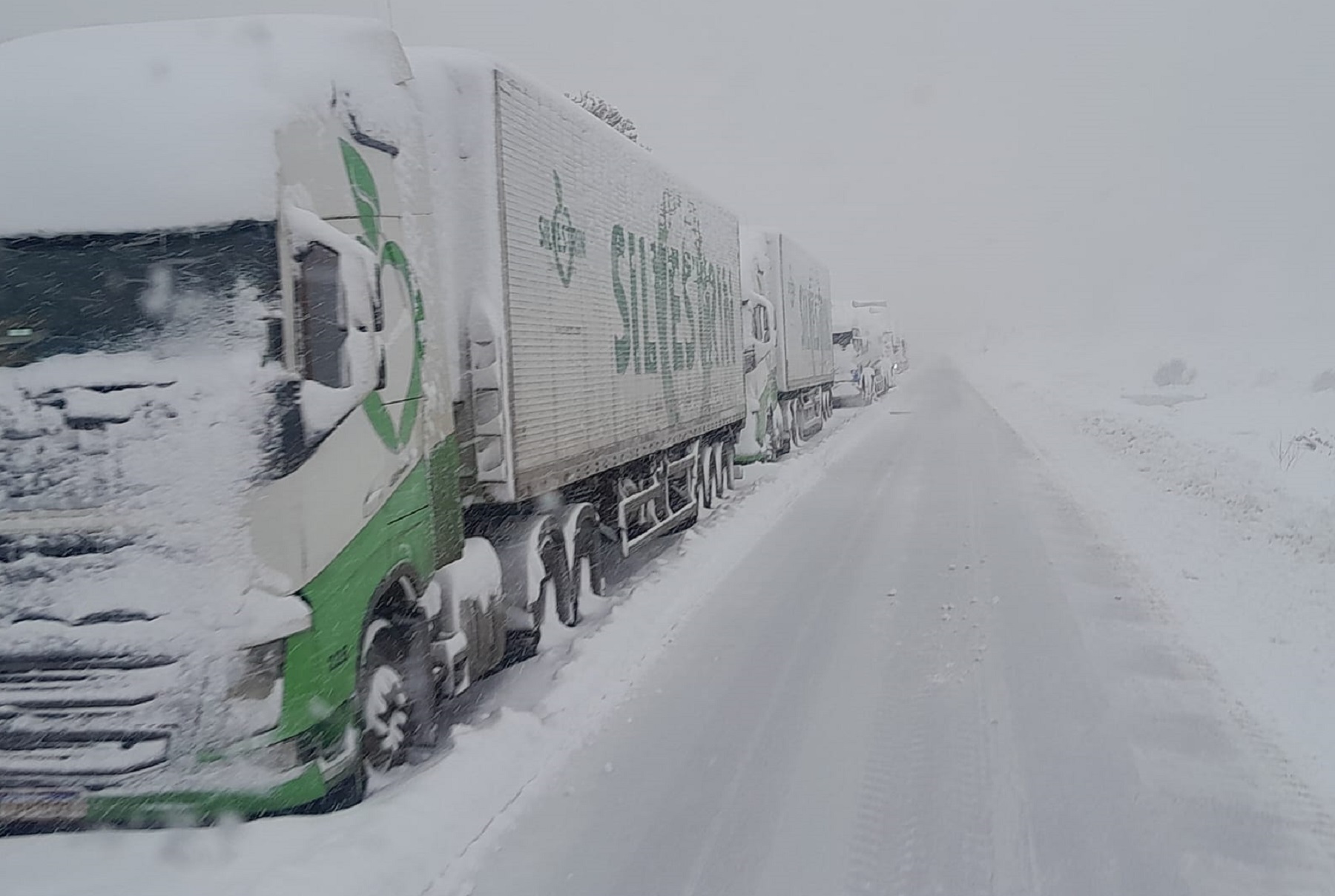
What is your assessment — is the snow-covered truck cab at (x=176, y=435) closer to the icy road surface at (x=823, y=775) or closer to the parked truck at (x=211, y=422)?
the parked truck at (x=211, y=422)

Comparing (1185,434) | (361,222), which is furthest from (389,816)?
(1185,434)

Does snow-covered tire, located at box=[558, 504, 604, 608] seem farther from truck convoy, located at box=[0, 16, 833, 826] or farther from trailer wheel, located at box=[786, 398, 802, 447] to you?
trailer wheel, located at box=[786, 398, 802, 447]

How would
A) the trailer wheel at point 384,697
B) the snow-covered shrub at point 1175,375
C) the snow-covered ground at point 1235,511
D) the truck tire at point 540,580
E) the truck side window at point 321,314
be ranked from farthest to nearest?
the snow-covered shrub at point 1175,375 < the truck tire at point 540,580 < the snow-covered ground at point 1235,511 < the trailer wheel at point 384,697 < the truck side window at point 321,314

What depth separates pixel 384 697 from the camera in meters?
5.17

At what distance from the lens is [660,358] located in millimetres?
10688

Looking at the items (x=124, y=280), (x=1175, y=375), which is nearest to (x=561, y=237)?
(x=124, y=280)

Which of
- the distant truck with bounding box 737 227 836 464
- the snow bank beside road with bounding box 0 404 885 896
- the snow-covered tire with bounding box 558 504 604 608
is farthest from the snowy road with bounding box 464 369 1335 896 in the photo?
the distant truck with bounding box 737 227 836 464

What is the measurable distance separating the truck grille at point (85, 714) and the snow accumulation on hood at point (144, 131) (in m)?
1.78

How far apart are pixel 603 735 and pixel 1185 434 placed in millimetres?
17509

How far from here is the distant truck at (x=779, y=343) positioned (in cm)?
1802

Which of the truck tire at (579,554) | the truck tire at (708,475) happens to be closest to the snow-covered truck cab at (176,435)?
the truck tire at (579,554)

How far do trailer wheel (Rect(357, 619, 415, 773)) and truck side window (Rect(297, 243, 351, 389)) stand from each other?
125 cm

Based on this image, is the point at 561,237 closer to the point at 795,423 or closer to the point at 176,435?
the point at 176,435

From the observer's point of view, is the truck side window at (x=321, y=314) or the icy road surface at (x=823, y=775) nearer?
the icy road surface at (x=823, y=775)
